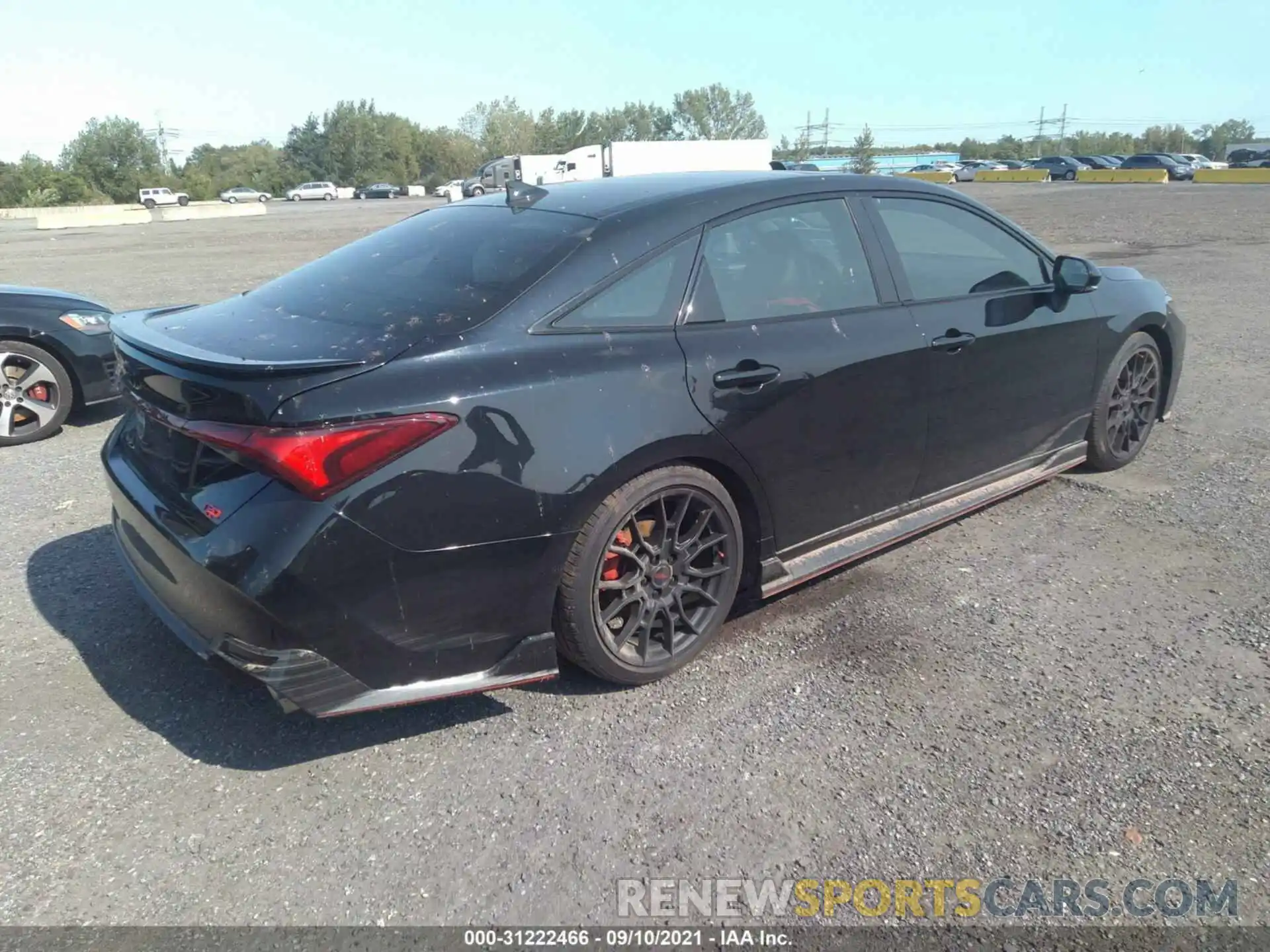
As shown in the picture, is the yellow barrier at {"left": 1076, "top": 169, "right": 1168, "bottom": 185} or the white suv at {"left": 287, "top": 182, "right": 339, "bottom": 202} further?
the white suv at {"left": 287, "top": 182, "right": 339, "bottom": 202}

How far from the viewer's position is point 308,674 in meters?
2.54

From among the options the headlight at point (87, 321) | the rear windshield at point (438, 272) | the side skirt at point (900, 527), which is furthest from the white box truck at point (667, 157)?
the rear windshield at point (438, 272)

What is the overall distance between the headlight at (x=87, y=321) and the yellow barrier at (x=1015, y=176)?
58530 millimetres

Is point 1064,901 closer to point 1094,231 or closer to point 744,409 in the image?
point 744,409

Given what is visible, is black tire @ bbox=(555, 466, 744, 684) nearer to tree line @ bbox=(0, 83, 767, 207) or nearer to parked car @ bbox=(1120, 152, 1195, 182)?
parked car @ bbox=(1120, 152, 1195, 182)

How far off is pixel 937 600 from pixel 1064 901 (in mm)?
1604

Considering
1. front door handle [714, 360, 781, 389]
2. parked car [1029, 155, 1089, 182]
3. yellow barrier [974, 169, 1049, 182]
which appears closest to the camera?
front door handle [714, 360, 781, 389]

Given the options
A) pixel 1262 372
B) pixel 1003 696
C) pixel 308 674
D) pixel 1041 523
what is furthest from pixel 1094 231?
pixel 308 674

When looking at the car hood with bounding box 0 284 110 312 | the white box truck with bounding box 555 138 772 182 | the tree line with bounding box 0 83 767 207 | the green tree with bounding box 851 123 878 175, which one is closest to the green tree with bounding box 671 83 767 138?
the tree line with bounding box 0 83 767 207

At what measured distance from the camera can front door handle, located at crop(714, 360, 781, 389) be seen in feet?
10.3

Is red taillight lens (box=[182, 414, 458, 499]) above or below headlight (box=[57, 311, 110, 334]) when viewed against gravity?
above

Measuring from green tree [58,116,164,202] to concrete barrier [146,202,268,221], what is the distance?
36826mm

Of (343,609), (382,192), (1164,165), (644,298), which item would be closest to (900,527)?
(644,298)

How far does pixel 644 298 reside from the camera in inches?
122
